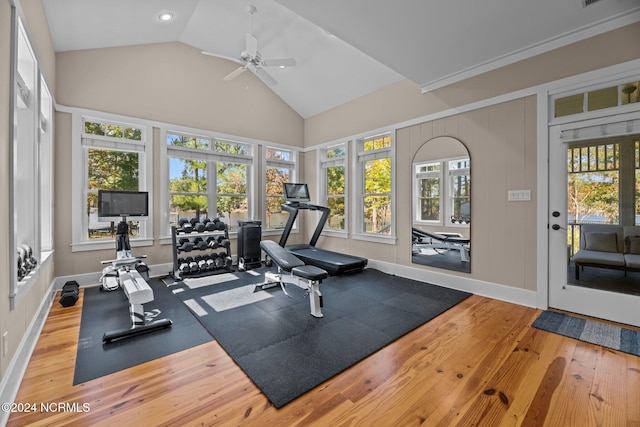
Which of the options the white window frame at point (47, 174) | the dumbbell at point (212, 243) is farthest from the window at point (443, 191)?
the white window frame at point (47, 174)

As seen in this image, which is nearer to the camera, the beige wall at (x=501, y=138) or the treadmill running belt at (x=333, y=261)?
the beige wall at (x=501, y=138)

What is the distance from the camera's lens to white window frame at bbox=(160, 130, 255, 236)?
4.81 metres

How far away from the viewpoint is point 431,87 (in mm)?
4234

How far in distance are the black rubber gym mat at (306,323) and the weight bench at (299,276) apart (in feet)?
0.40

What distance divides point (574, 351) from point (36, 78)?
5.49 meters

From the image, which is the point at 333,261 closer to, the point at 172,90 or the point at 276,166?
the point at 276,166

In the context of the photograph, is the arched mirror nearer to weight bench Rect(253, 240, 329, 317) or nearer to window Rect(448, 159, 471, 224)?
window Rect(448, 159, 471, 224)

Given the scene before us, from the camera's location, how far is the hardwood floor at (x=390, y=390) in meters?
1.62

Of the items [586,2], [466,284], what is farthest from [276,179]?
[586,2]

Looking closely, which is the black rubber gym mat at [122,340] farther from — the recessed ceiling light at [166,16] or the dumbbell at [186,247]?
the recessed ceiling light at [166,16]

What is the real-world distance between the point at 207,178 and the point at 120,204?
63.1 inches

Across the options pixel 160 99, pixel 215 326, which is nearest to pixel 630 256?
pixel 215 326

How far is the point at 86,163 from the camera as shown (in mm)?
4250

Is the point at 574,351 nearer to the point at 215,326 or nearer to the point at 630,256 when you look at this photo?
the point at 630,256
